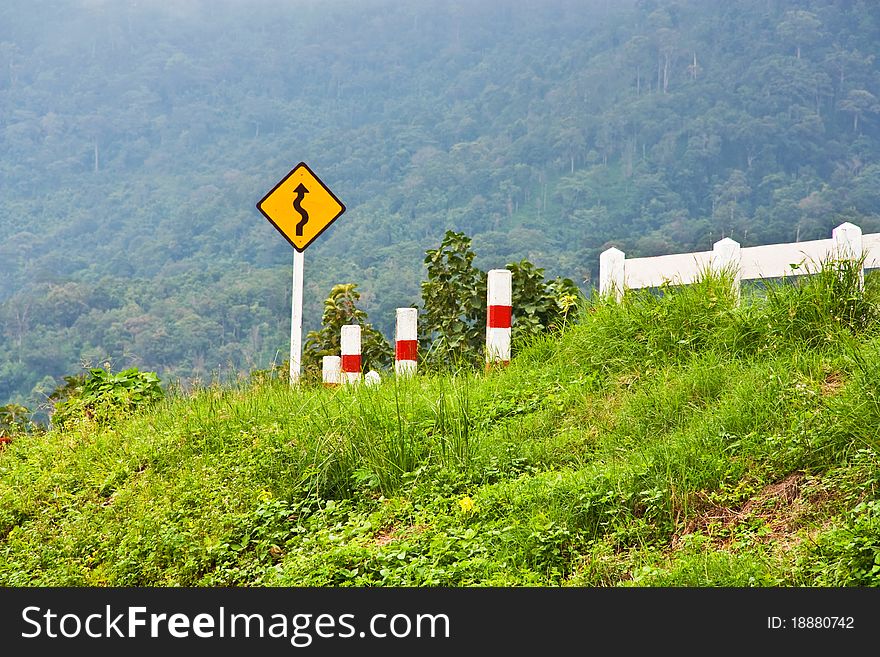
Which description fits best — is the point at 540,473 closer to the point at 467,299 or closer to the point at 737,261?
the point at 737,261

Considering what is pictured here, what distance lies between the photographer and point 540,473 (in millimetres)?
6199

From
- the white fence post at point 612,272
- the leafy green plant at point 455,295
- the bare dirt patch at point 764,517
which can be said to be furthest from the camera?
the leafy green plant at point 455,295

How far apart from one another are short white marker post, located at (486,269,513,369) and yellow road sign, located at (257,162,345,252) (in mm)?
2228

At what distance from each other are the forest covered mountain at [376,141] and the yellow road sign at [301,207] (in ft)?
164

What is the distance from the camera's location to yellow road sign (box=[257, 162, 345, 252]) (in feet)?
38.2

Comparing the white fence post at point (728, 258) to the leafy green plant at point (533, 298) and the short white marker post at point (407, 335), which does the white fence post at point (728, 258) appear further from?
the short white marker post at point (407, 335)

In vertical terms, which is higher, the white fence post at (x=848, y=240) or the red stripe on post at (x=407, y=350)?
the white fence post at (x=848, y=240)

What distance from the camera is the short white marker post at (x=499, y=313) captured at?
10.6 m

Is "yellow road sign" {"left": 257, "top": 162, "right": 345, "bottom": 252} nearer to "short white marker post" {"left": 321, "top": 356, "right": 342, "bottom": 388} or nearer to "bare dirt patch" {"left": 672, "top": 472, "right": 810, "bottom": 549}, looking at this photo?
"short white marker post" {"left": 321, "top": 356, "right": 342, "bottom": 388}

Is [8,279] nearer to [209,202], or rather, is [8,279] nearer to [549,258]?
[209,202]

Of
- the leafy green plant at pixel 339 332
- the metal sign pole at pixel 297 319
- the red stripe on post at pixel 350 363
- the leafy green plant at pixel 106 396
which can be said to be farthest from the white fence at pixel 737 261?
the leafy green plant at pixel 106 396

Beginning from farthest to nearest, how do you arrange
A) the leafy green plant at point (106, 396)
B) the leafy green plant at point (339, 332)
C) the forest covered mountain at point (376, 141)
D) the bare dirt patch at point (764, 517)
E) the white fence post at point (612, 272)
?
the forest covered mountain at point (376, 141) < the leafy green plant at point (339, 332) < the leafy green plant at point (106, 396) < the white fence post at point (612, 272) < the bare dirt patch at point (764, 517)

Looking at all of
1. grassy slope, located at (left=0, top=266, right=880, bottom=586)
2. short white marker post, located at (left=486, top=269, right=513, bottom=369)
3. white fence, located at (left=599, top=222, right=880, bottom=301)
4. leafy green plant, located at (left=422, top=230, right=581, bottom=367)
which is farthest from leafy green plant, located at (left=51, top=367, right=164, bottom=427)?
white fence, located at (left=599, top=222, right=880, bottom=301)

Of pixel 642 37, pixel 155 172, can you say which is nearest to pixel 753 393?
pixel 155 172
